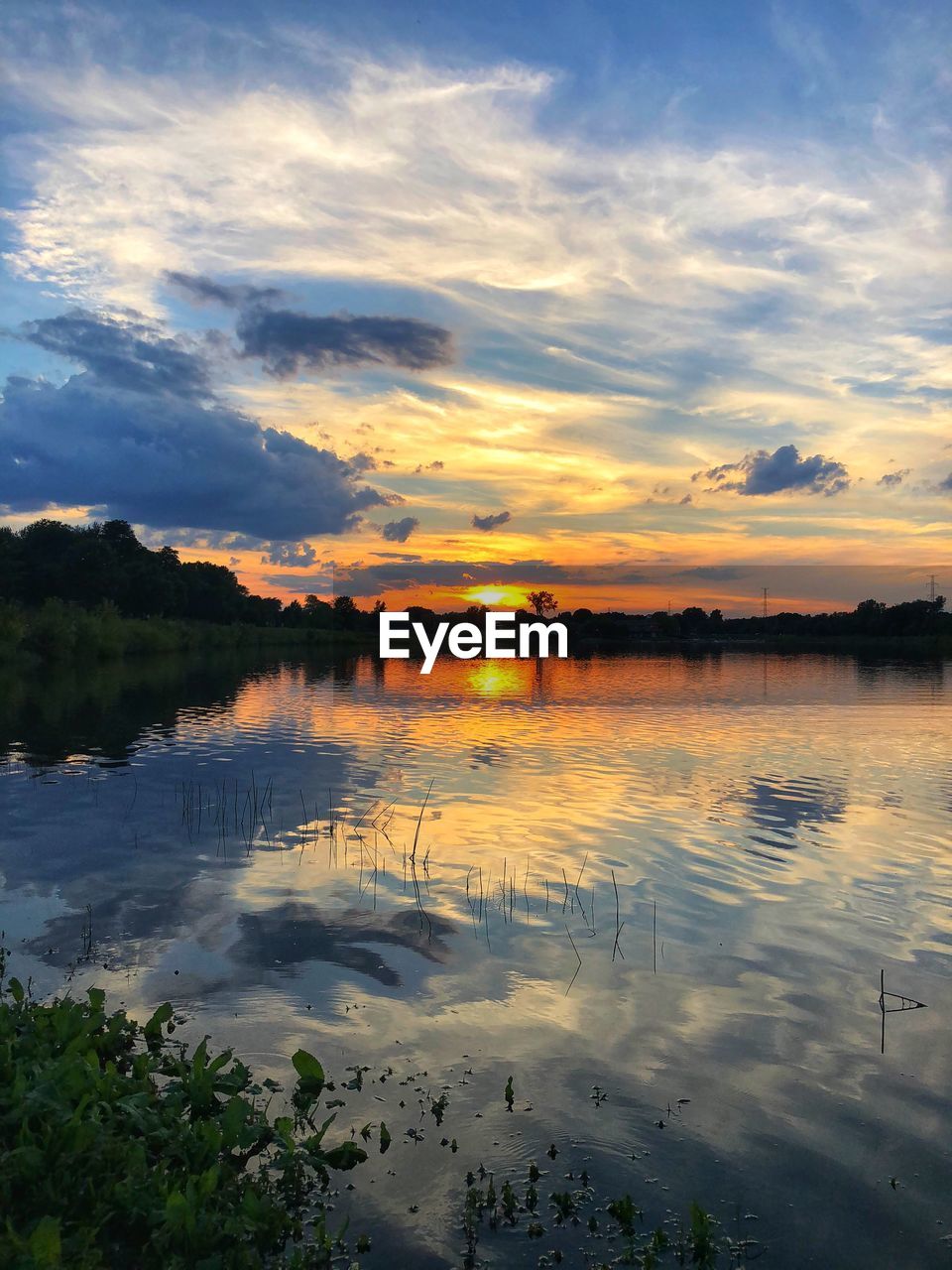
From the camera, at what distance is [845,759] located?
41.4 metres

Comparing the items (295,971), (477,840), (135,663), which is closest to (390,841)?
(477,840)

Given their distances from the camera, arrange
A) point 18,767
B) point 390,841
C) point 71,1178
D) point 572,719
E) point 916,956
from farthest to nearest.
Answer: point 572,719 < point 18,767 < point 390,841 < point 916,956 < point 71,1178

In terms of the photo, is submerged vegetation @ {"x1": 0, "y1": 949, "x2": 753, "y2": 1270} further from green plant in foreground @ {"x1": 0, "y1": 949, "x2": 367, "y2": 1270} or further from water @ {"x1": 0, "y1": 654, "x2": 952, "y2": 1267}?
water @ {"x1": 0, "y1": 654, "x2": 952, "y2": 1267}

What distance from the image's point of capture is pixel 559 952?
16.9 m

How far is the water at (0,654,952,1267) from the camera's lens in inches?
389

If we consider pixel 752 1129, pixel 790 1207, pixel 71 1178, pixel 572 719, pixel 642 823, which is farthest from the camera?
pixel 572 719

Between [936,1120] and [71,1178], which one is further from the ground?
[71,1178]

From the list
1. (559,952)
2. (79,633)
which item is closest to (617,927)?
(559,952)

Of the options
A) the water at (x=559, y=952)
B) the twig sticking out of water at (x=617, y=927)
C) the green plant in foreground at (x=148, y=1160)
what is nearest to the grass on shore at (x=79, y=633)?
the water at (x=559, y=952)

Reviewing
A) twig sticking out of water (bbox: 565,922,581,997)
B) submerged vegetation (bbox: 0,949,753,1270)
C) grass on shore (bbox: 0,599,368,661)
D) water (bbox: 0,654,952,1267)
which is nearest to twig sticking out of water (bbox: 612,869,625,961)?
water (bbox: 0,654,952,1267)

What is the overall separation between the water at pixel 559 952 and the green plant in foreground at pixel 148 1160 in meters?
0.71

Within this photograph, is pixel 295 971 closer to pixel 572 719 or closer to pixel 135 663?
pixel 572 719

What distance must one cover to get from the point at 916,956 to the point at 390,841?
13.6 m

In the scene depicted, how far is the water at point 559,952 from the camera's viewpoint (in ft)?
32.4
